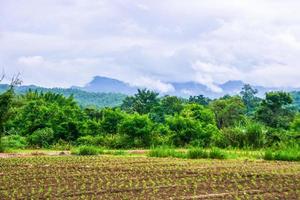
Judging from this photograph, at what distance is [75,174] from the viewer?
1725cm

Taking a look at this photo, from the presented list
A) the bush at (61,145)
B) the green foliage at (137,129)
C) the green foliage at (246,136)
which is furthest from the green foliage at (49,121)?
the green foliage at (246,136)

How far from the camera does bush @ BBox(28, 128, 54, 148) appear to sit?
3431cm

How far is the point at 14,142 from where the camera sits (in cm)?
3200

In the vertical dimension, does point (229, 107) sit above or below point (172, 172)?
above

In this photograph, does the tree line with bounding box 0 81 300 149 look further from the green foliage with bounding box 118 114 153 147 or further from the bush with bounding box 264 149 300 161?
Answer: the bush with bounding box 264 149 300 161

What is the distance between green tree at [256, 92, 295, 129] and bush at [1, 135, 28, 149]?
22.6m

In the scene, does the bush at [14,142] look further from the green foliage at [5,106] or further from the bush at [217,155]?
the bush at [217,155]

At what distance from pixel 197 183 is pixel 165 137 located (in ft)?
57.3

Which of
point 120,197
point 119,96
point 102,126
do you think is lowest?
point 120,197

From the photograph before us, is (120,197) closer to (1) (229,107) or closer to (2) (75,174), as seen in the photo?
(2) (75,174)

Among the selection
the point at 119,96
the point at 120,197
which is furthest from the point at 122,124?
the point at 119,96

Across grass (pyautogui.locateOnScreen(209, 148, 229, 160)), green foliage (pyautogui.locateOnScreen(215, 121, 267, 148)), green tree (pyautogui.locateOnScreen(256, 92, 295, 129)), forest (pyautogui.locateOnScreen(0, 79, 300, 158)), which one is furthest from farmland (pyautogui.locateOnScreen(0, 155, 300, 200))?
green tree (pyautogui.locateOnScreen(256, 92, 295, 129))

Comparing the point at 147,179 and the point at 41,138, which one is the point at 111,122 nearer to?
the point at 41,138

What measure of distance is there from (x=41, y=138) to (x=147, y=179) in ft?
64.7
